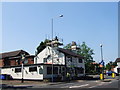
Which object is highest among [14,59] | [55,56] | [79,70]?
[55,56]

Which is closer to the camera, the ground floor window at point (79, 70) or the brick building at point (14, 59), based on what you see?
the ground floor window at point (79, 70)

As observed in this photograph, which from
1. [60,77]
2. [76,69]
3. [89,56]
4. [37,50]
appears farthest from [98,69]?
[60,77]

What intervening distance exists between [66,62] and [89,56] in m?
30.5

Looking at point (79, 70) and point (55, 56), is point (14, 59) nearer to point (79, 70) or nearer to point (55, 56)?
point (55, 56)

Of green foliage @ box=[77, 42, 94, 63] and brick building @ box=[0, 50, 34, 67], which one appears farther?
green foliage @ box=[77, 42, 94, 63]

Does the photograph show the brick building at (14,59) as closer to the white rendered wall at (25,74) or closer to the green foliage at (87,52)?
the white rendered wall at (25,74)

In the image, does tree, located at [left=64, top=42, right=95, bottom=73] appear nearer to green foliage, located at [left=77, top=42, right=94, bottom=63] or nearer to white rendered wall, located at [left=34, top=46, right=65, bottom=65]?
green foliage, located at [left=77, top=42, right=94, bottom=63]

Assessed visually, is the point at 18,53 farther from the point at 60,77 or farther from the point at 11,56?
the point at 60,77

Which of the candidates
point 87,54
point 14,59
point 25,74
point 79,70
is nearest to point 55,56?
point 79,70

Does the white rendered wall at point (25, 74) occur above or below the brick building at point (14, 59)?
below

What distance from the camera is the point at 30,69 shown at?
36.4 meters

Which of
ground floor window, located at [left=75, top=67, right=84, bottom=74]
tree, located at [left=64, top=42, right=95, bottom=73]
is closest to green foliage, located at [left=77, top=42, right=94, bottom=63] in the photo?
tree, located at [left=64, top=42, right=95, bottom=73]

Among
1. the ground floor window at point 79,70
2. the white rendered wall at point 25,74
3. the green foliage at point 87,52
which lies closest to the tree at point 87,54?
the green foliage at point 87,52

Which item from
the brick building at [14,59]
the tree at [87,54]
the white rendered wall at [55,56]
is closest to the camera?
the white rendered wall at [55,56]
